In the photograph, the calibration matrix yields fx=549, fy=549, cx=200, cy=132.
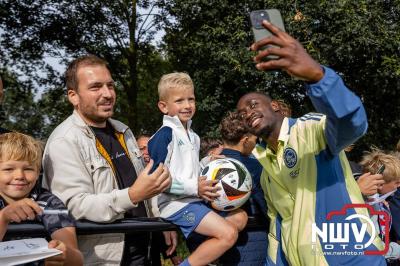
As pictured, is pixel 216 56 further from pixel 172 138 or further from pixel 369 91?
pixel 172 138

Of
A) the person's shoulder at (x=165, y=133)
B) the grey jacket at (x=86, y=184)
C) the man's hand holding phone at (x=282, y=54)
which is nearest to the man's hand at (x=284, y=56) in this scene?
the man's hand holding phone at (x=282, y=54)

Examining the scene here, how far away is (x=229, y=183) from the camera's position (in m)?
3.67

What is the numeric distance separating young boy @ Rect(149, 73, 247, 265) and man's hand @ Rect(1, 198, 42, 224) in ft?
3.44

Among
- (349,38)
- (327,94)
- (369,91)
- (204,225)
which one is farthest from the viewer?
(369,91)

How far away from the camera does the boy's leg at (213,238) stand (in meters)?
3.59

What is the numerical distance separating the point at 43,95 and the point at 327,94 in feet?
55.4

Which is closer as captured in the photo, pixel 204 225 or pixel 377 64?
pixel 204 225

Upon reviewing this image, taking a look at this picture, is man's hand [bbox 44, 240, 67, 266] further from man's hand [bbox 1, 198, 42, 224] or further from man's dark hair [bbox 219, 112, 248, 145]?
man's dark hair [bbox 219, 112, 248, 145]

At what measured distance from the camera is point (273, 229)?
377 cm

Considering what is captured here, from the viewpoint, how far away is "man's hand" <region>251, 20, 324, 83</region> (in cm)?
250

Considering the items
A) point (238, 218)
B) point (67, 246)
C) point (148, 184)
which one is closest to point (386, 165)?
point (238, 218)

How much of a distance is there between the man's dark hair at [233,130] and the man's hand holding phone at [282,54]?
5.64ft

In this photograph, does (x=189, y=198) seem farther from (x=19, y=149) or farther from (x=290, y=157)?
(x=19, y=149)

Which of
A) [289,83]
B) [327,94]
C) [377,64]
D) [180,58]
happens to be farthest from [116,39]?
[327,94]
